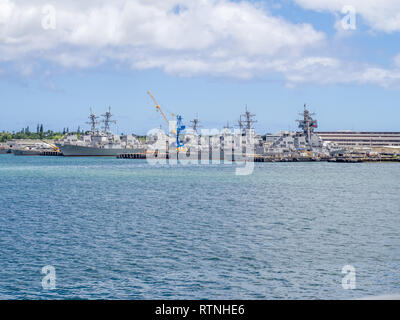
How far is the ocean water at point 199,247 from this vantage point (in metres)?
20.7

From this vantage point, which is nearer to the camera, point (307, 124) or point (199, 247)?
point (199, 247)

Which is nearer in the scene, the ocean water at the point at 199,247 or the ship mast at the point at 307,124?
the ocean water at the point at 199,247

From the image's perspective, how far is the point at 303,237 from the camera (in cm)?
3284

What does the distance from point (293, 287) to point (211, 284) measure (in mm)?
3663

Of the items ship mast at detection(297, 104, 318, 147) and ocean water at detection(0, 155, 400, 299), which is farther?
ship mast at detection(297, 104, 318, 147)

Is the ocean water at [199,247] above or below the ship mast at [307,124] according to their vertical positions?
below

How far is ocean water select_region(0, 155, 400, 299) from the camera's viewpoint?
20.7m

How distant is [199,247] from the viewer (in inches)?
1138

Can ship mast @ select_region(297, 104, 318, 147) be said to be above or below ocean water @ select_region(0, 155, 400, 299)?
above
